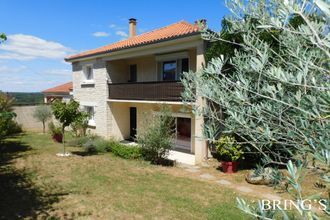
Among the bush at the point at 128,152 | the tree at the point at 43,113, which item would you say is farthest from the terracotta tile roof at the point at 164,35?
the bush at the point at 128,152

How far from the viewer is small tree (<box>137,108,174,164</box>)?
43.4 feet

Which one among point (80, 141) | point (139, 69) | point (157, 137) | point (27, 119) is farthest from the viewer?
point (27, 119)

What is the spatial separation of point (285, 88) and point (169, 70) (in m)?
15.1

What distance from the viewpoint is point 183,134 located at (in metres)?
17.0

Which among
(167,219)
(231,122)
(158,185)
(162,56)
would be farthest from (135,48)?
(231,122)

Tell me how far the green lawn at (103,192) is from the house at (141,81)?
3698mm

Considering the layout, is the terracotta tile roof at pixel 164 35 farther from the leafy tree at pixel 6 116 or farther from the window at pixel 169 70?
the leafy tree at pixel 6 116

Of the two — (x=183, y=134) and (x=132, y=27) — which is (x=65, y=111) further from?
(x=132, y=27)

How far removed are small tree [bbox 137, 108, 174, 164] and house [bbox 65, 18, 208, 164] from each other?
863mm

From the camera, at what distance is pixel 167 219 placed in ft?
23.0

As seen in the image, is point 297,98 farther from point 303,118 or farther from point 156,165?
point 156,165

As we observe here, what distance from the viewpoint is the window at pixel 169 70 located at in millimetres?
16622

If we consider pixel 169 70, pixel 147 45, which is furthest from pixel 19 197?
pixel 169 70

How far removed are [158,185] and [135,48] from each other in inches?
376
